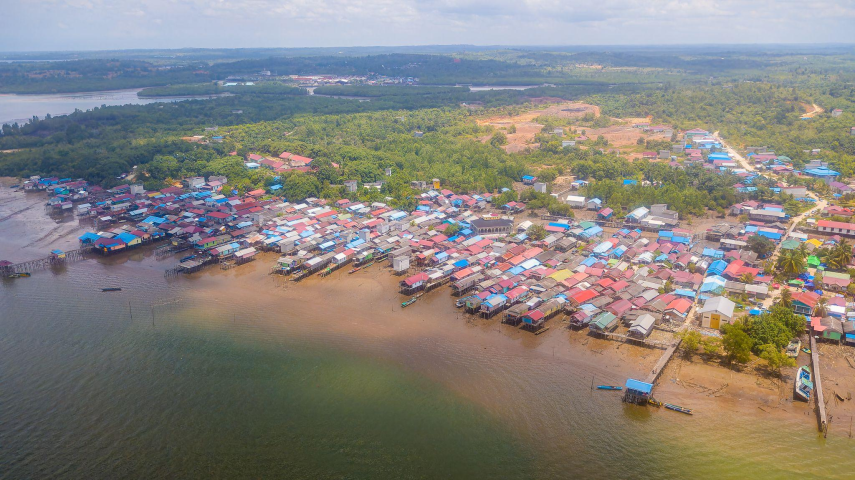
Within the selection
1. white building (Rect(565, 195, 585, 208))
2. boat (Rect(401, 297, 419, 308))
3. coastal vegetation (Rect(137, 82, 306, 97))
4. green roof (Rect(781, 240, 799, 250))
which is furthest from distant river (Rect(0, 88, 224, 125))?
green roof (Rect(781, 240, 799, 250))

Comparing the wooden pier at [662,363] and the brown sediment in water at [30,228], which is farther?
the brown sediment in water at [30,228]

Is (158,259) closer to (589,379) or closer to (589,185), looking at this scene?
(589,379)

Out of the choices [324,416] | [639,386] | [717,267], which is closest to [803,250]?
[717,267]

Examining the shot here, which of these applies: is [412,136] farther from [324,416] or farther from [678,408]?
[678,408]

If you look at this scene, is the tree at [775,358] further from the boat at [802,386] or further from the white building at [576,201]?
the white building at [576,201]

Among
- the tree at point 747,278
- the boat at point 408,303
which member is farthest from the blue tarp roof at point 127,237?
the tree at point 747,278

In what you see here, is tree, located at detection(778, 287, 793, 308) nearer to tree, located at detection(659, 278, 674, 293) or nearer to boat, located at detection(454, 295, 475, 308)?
tree, located at detection(659, 278, 674, 293)
